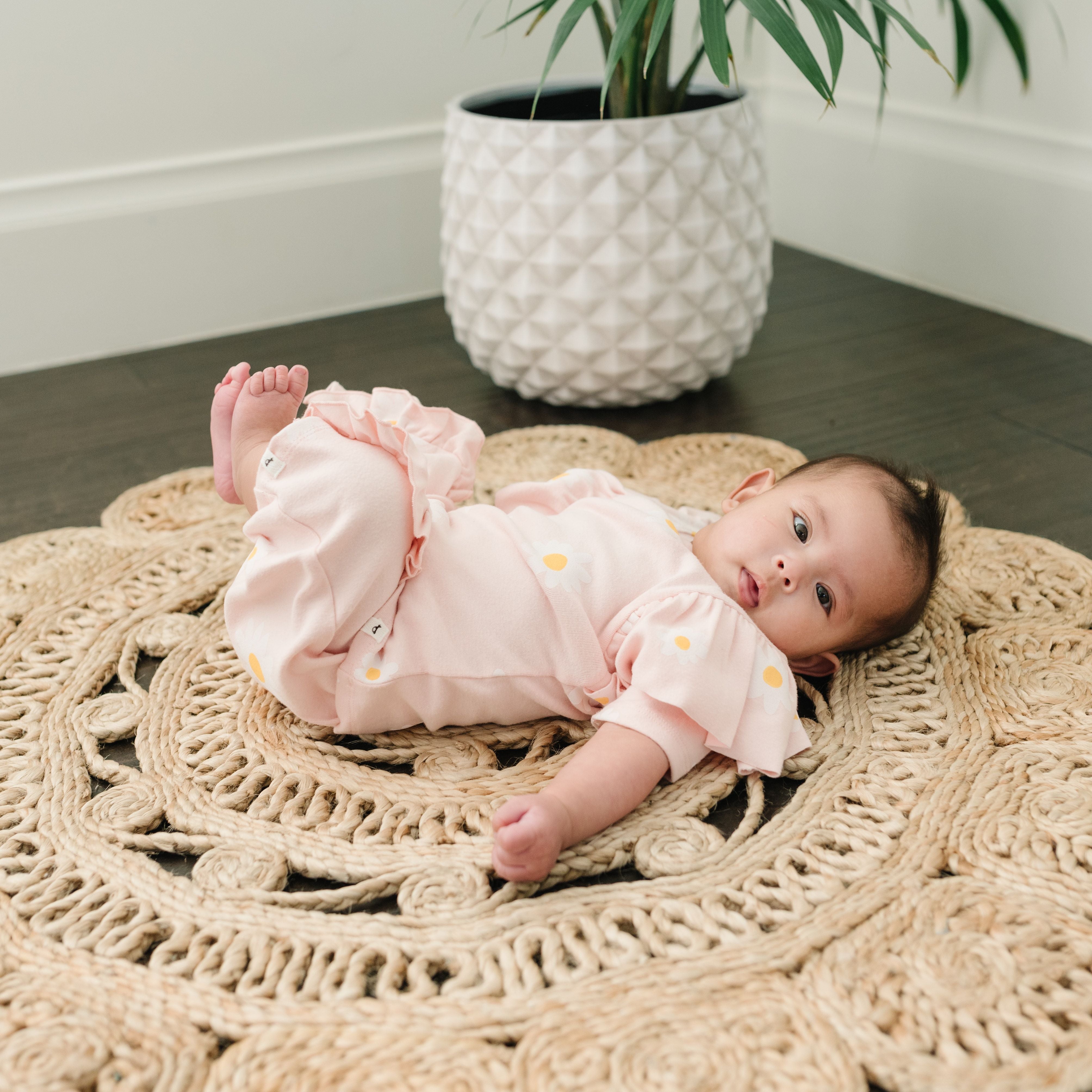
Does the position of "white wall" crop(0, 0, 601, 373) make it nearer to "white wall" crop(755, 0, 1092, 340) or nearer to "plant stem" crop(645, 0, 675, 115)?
"white wall" crop(755, 0, 1092, 340)

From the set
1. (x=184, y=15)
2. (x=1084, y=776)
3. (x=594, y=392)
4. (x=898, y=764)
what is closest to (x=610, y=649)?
(x=898, y=764)

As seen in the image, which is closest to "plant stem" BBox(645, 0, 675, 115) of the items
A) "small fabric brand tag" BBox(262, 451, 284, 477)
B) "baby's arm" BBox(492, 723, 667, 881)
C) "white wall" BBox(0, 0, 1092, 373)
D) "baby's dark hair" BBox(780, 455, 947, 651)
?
"white wall" BBox(0, 0, 1092, 373)

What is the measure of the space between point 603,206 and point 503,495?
0.47 meters

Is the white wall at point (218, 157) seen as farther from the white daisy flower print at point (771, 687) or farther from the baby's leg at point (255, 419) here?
the white daisy flower print at point (771, 687)

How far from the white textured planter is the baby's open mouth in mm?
552

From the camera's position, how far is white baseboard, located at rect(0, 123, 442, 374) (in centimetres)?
162

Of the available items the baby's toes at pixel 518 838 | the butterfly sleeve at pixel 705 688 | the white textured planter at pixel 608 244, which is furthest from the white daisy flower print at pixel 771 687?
the white textured planter at pixel 608 244

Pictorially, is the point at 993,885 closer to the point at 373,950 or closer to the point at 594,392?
the point at 373,950

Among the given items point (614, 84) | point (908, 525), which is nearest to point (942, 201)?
point (614, 84)

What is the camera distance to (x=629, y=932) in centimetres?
67

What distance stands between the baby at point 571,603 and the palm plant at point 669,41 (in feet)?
1.34

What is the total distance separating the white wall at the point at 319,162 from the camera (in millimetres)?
1544

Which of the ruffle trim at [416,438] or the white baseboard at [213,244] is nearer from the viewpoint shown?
the ruffle trim at [416,438]

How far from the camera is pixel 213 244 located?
1719 mm
